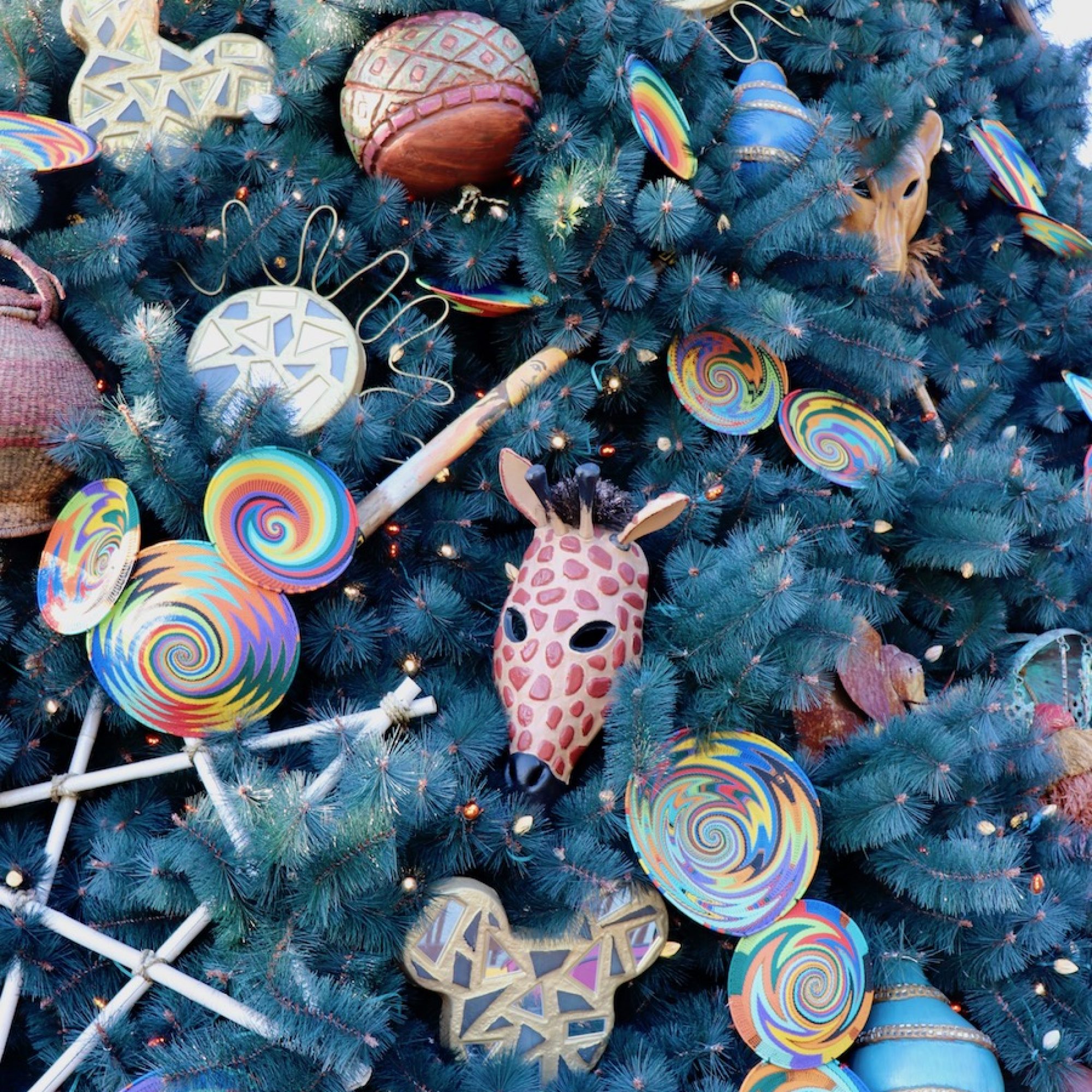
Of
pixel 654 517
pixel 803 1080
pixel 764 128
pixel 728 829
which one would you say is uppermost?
pixel 764 128

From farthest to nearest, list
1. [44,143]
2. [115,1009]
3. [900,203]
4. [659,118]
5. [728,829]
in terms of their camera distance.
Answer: [900,203] < [659,118] < [44,143] < [728,829] < [115,1009]

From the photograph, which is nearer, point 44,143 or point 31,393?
point 31,393

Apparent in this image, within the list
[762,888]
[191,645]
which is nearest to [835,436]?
[762,888]

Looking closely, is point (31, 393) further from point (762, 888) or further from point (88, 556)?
point (762, 888)

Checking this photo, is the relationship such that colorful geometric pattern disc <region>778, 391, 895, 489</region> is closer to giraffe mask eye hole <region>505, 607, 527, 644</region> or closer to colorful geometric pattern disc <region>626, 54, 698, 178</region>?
colorful geometric pattern disc <region>626, 54, 698, 178</region>

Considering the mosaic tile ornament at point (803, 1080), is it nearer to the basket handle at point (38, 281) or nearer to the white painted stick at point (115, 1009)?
the white painted stick at point (115, 1009)

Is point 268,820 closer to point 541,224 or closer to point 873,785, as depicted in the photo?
point 873,785
